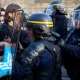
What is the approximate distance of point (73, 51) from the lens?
3.07m

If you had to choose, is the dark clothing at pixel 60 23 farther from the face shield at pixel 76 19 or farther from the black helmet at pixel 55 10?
the face shield at pixel 76 19

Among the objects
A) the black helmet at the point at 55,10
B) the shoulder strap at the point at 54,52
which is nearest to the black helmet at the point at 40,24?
the shoulder strap at the point at 54,52

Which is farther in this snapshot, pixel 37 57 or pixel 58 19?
pixel 58 19

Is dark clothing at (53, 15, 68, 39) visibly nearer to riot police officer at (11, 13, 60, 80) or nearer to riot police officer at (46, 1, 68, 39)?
riot police officer at (46, 1, 68, 39)

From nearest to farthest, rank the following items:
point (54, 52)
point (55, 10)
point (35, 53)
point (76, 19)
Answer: point (35, 53)
point (54, 52)
point (76, 19)
point (55, 10)

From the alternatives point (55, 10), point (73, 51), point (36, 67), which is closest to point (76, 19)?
point (73, 51)

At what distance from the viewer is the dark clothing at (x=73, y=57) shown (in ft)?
10.1

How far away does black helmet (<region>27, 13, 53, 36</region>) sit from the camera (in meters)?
2.69

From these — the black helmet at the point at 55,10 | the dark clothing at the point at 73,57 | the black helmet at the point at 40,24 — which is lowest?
the dark clothing at the point at 73,57

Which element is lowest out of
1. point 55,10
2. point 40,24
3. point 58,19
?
point 58,19

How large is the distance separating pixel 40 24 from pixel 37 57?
1.23ft

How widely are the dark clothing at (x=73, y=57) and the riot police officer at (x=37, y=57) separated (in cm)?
36

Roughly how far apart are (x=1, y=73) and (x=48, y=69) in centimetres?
49

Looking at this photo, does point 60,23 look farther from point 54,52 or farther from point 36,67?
point 36,67
